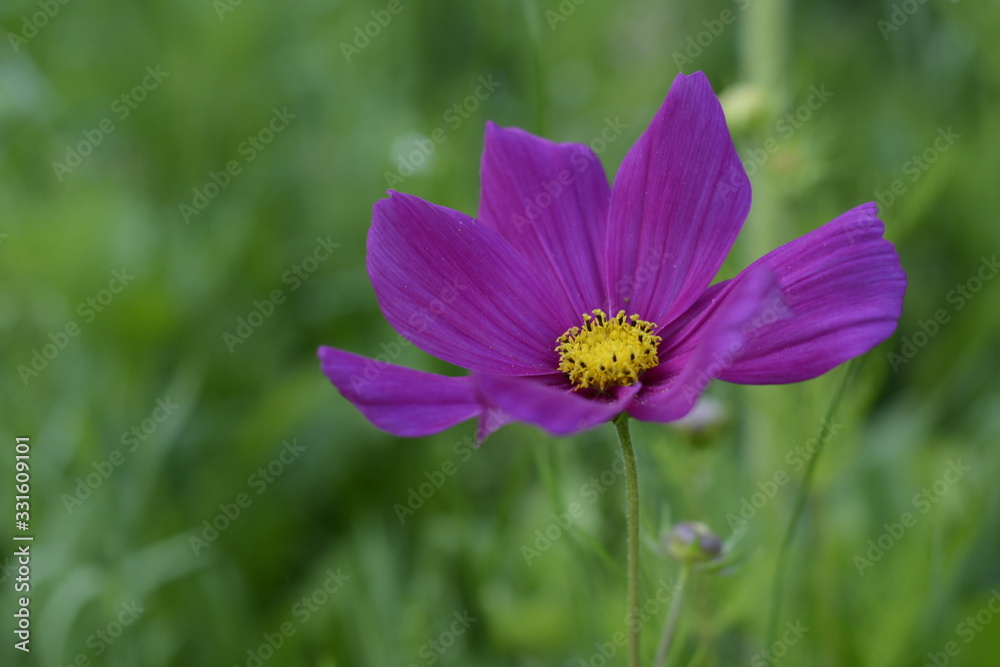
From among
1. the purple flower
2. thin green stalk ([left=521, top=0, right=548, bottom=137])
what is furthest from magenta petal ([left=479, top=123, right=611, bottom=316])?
thin green stalk ([left=521, top=0, right=548, bottom=137])

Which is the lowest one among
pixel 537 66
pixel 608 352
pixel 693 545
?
pixel 693 545

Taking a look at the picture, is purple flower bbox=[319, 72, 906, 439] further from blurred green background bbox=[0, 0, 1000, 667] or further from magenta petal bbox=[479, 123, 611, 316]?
blurred green background bbox=[0, 0, 1000, 667]

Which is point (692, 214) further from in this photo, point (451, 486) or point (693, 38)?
point (693, 38)

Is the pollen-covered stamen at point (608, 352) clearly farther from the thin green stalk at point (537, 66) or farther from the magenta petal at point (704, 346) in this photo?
the thin green stalk at point (537, 66)

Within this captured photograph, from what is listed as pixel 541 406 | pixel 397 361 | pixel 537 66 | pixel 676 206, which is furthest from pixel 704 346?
pixel 397 361

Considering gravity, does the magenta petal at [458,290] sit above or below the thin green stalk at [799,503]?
above

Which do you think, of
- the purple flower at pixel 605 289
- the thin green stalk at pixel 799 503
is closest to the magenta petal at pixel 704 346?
the purple flower at pixel 605 289

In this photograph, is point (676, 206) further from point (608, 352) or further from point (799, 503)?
point (799, 503)
